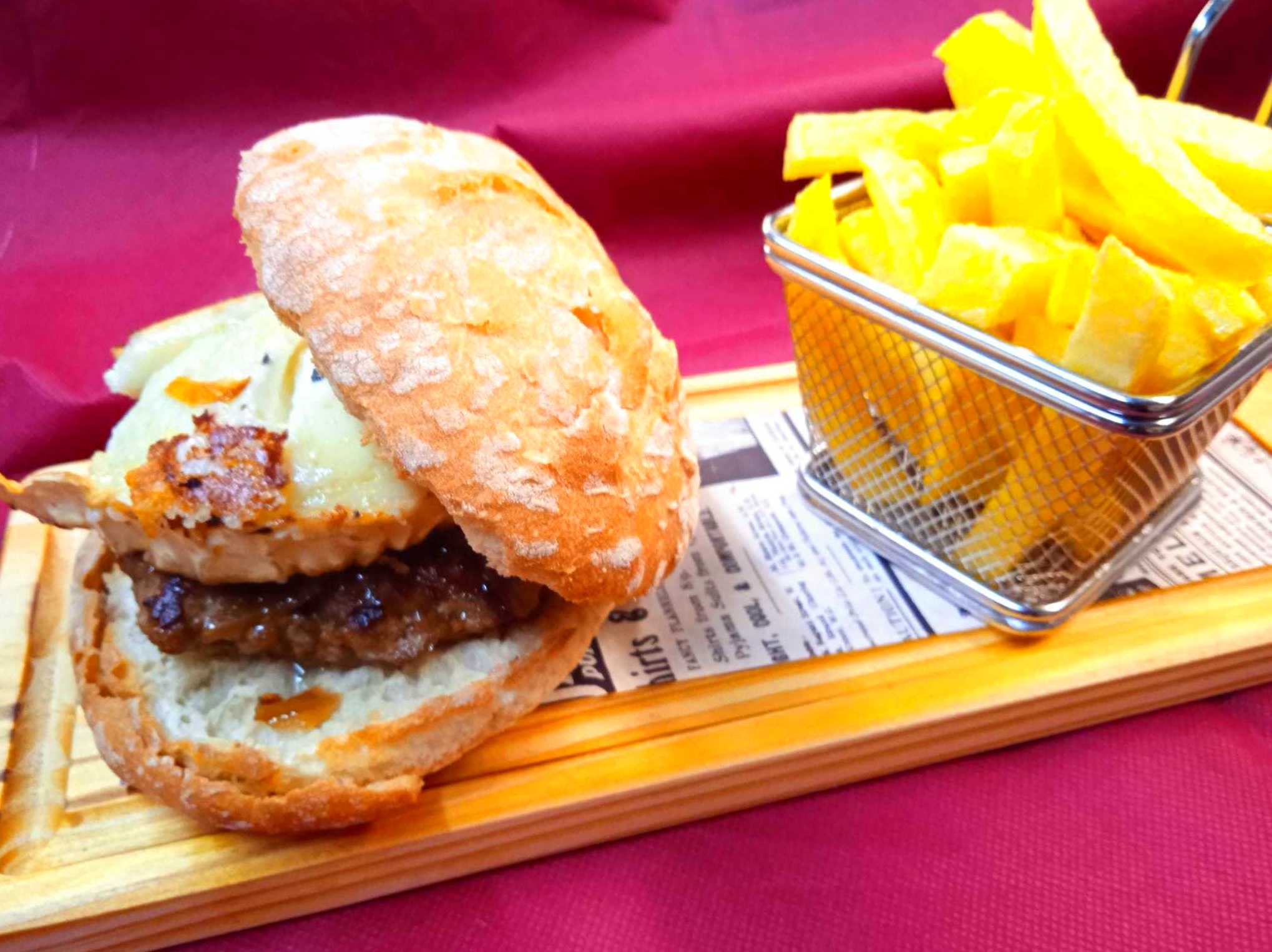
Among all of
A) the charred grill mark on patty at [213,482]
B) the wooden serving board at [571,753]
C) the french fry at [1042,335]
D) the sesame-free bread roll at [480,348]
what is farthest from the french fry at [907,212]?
the charred grill mark on patty at [213,482]

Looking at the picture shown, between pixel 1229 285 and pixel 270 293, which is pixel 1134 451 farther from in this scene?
pixel 270 293

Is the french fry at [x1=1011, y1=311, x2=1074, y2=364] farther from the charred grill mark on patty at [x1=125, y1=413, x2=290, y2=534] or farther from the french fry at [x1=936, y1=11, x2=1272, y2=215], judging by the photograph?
the charred grill mark on patty at [x1=125, y1=413, x2=290, y2=534]

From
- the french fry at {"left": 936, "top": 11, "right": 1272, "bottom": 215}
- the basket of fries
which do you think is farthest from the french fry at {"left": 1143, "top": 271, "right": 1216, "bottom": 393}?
the french fry at {"left": 936, "top": 11, "right": 1272, "bottom": 215}

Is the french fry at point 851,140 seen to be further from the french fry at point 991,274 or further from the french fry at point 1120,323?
the french fry at point 1120,323

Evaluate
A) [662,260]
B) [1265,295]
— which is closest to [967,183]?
[1265,295]

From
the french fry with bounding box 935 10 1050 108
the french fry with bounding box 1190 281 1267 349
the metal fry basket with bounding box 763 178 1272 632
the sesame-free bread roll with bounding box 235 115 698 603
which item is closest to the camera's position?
the sesame-free bread roll with bounding box 235 115 698 603

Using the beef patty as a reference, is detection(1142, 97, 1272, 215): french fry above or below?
above
